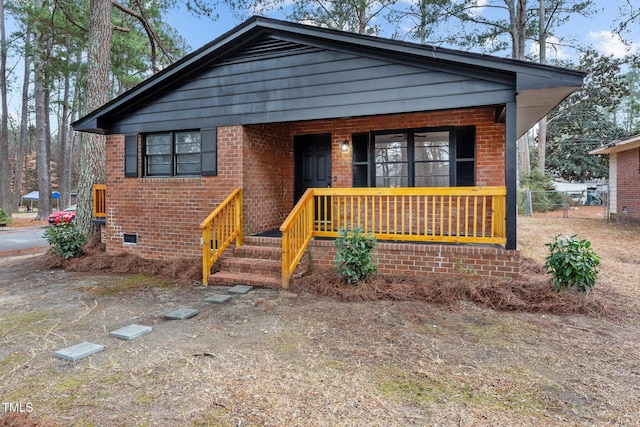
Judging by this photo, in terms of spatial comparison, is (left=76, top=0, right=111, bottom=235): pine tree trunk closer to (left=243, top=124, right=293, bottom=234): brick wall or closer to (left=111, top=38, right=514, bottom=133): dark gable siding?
(left=111, top=38, right=514, bottom=133): dark gable siding

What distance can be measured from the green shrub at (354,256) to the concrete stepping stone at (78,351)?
10.3 feet

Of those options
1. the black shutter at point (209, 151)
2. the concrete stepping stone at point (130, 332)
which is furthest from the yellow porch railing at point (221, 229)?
the concrete stepping stone at point (130, 332)

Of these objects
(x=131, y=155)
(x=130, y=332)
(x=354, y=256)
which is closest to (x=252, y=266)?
(x=354, y=256)

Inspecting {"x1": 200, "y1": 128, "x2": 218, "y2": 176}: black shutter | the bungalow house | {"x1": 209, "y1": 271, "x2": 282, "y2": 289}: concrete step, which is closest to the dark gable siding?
the bungalow house

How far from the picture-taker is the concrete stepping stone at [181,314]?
4375 millimetres

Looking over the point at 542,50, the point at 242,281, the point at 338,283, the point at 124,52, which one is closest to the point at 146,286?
the point at 242,281

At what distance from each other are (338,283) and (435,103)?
123 inches

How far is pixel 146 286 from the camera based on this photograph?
6.04m

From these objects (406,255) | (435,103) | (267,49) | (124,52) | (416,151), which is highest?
(124,52)

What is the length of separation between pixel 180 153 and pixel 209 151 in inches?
34.2

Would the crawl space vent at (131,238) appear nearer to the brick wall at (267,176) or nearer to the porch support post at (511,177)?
the brick wall at (267,176)

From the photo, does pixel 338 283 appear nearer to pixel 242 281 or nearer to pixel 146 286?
pixel 242 281

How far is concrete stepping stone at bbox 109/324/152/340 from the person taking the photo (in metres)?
3.76

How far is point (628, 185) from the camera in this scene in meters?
14.4
